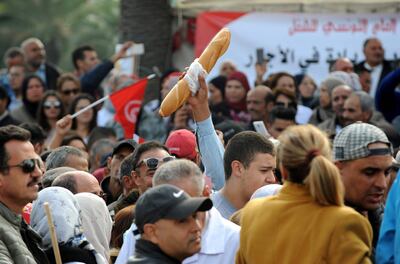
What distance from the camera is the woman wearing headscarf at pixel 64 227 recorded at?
753 centimetres

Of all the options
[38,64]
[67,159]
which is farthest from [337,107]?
[38,64]

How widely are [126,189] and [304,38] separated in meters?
8.28

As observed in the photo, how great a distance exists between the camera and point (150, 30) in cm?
1800

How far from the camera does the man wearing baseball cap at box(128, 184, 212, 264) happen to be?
6.31m

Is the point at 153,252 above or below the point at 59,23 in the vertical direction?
above

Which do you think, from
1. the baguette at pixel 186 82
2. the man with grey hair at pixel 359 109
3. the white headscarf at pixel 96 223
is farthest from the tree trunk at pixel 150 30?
the white headscarf at pixel 96 223

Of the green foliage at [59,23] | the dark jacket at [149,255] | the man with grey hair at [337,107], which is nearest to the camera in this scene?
the dark jacket at [149,255]

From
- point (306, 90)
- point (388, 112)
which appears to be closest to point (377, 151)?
point (388, 112)

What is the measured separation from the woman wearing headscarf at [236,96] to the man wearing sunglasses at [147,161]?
21.3ft

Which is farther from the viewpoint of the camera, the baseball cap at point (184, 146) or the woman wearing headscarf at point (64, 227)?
the baseball cap at point (184, 146)

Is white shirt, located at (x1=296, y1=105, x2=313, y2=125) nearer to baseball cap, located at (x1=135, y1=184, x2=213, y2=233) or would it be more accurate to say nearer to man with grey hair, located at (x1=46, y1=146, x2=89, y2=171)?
man with grey hair, located at (x1=46, y1=146, x2=89, y2=171)

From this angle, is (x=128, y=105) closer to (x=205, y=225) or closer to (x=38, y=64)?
(x=38, y=64)

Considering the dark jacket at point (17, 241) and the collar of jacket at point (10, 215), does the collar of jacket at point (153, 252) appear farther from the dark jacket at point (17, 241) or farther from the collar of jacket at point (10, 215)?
the collar of jacket at point (10, 215)

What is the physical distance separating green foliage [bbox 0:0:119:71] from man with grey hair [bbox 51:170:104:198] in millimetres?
42326
